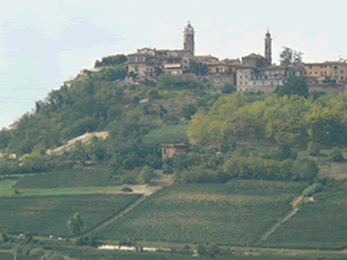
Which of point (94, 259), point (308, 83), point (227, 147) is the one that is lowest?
point (94, 259)

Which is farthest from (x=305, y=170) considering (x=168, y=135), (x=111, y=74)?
(x=111, y=74)

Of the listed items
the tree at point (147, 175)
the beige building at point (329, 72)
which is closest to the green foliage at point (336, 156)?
the tree at point (147, 175)

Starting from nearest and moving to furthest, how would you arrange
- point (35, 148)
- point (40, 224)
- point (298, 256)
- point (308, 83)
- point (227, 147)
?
point (298, 256)
point (40, 224)
point (227, 147)
point (35, 148)
point (308, 83)

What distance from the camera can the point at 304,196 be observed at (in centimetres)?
8394

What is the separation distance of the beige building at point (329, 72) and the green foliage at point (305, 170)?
4387 centimetres

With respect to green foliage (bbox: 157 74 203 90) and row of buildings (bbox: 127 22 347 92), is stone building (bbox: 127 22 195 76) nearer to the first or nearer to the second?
row of buildings (bbox: 127 22 347 92)

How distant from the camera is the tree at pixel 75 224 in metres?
→ 79.4

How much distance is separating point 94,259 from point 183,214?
1666 centimetres

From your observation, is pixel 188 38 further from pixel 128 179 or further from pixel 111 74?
pixel 128 179

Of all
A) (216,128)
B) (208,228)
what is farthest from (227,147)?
(208,228)

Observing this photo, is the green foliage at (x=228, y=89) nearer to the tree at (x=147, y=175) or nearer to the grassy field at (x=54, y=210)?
the tree at (x=147, y=175)

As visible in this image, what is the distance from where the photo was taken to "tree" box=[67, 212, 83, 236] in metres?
79.4

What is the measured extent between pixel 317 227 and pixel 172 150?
1430 inches

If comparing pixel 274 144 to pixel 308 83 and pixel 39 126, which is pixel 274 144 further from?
pixel 39 126
